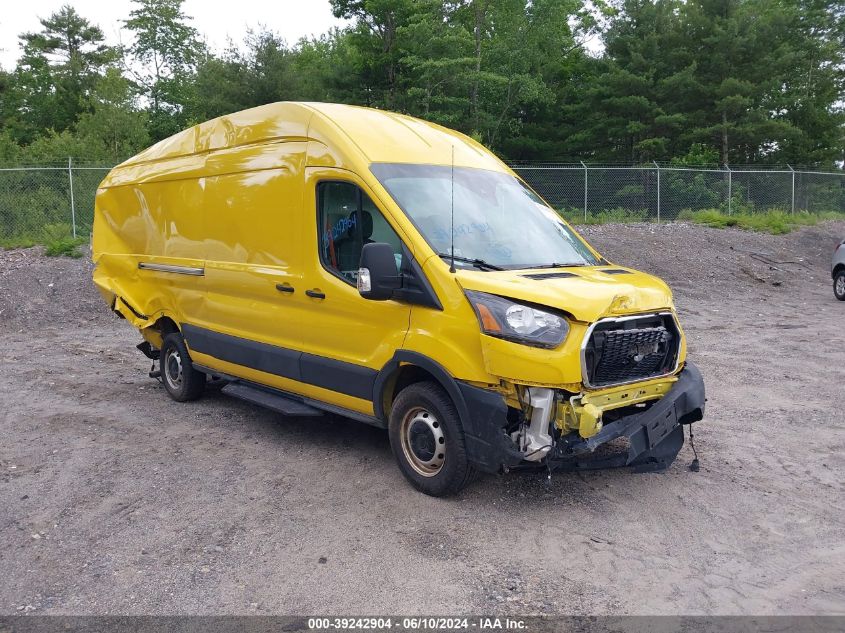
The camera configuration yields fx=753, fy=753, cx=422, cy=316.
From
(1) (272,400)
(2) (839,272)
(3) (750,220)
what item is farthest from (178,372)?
(3) (750,220)

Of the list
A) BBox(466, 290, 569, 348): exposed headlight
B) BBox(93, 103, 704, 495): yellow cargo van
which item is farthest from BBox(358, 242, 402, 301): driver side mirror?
→ BBox(466, 290, 569, 348): exposed headlight

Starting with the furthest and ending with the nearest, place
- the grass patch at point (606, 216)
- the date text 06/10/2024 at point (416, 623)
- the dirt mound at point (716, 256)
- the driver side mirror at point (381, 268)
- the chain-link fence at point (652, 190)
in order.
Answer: the chain-link fence at point (652, 190), the grass patch at point (606, 216), the dirt mound at point (716, 256), the driver side mirror at point (381, 268), the date text 06/10/2024 at point (416, 623)

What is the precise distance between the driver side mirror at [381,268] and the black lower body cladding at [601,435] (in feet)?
2.67

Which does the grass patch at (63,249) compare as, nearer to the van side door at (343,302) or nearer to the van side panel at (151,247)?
the van side panel at (151,247)

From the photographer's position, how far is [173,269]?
7629mm

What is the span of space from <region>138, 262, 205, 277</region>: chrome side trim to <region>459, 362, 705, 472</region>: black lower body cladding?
142 inches

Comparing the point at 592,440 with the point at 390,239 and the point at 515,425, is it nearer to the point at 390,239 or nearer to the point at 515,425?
the point at 515,425

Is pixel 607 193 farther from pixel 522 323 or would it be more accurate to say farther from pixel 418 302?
pixel 522 323

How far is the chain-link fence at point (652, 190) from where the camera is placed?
73.1 feet

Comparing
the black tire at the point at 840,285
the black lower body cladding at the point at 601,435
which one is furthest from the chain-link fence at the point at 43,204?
the black tire at the point at 840,285

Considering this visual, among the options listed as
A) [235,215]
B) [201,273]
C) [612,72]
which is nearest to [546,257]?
[235,215]

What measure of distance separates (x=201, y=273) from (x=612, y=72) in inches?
1225

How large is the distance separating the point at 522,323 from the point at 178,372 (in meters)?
4.88

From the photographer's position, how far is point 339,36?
5075cm
